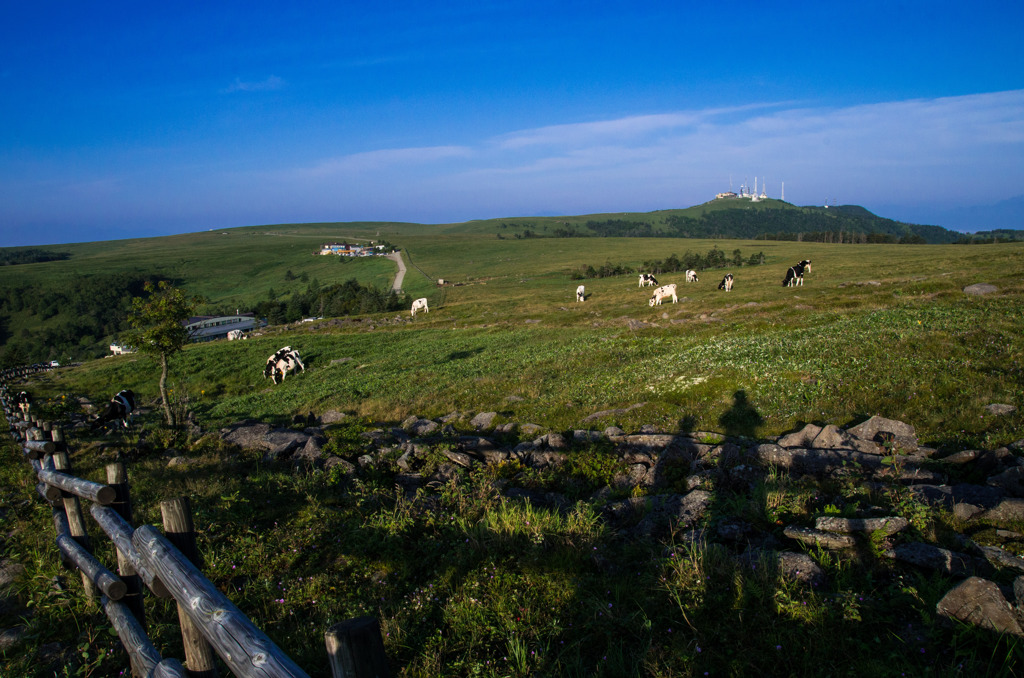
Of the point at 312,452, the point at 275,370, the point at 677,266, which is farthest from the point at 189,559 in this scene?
the point at 677,266

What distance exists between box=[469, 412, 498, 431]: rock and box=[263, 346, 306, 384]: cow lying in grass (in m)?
17.1

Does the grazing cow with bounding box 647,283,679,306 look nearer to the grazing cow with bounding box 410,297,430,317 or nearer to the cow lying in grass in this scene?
the grazing cow with bounding box 410,297,430,317

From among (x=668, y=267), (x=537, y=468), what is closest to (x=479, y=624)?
(x=537, y=468)

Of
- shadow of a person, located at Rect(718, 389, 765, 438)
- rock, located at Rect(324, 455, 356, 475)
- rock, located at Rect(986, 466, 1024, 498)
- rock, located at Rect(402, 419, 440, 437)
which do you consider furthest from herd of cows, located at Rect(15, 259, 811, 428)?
rock, located at Rect(986, 466, 1024, 498)

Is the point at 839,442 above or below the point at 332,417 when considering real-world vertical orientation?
above

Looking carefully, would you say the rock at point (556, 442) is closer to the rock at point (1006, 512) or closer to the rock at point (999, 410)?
the rock at point (1006, 512)

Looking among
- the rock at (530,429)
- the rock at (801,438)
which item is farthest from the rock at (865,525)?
the rock at (530,429)

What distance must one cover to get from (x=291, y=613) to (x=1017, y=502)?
8.84 m

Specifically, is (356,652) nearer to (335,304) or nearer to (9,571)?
(9,571)

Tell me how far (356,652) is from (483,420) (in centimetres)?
1297

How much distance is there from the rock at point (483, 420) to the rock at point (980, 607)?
38.2ft

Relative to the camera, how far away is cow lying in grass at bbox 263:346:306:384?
28.7 m

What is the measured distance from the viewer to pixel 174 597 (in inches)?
158

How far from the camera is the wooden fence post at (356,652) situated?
2572 millimetres
